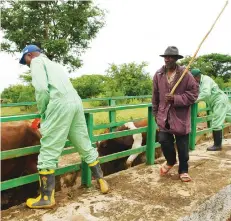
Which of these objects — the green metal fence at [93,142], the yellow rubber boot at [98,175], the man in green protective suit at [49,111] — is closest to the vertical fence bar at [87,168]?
the green metal fence at [93,142]

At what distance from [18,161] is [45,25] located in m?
10.8

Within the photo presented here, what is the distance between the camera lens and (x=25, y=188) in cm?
386

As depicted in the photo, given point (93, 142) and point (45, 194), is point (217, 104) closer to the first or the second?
point (93, 142)

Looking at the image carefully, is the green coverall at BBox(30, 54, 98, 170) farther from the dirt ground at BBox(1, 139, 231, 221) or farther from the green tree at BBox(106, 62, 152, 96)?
the green tree at BBox(106, 62, 152, 96)

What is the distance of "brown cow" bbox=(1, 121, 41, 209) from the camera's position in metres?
3.64

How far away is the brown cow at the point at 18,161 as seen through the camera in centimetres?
364

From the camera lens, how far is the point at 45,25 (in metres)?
13.5

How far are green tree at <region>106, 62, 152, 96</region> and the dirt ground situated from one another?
50.0 feet

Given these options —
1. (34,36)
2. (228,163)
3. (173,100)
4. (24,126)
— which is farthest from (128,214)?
(34,36)

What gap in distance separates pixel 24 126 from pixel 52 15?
1060 cm

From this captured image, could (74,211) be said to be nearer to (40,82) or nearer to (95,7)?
(40,82)

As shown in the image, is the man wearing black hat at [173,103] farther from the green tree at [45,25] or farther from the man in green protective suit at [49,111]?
the green tree at [45,25]

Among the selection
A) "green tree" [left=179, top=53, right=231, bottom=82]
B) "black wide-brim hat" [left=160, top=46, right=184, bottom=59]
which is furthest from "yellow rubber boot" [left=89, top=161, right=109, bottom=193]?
"green tree" [left=179, top=53, right=231, bottom=82]

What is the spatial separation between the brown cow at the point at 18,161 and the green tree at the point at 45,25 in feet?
31.8
